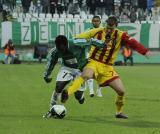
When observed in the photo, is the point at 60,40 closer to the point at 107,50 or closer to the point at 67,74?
the point at 67,74

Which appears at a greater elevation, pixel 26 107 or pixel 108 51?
pixel 108 51

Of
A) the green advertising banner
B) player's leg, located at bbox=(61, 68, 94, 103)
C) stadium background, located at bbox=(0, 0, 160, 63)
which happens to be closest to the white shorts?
player's leg, located at bbox=(61, 68, 94, 103)

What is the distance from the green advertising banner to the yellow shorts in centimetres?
3492

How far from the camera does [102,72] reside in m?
13.6

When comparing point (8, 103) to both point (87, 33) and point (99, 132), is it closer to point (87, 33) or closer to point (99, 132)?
point (87, 33)

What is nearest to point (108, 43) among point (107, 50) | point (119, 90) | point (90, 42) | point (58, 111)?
point (107, 50)

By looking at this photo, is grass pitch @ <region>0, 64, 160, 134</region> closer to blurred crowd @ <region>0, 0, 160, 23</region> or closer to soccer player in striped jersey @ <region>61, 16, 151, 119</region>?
soccer player in striped jersey @ <region>61, 16, 151, 119</region>

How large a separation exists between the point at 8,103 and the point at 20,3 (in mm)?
32704

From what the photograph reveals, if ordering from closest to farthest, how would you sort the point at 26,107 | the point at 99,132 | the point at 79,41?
1. the point at 99,132
2. the point at 79,41
3. the point at 26,107

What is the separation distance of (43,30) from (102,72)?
119ft

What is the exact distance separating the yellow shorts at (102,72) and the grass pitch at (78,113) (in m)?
0.87

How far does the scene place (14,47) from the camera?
49.2 metres

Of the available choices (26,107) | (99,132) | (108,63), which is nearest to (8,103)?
(26,107)

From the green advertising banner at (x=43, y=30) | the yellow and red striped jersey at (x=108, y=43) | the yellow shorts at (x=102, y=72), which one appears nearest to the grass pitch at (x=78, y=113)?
the yellow shorts at (x=102, y=72)
